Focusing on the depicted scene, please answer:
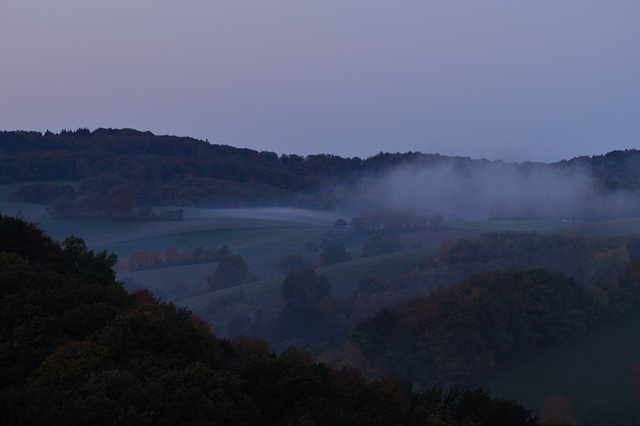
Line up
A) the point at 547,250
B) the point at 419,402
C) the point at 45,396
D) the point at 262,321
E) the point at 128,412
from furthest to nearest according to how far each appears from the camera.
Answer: the point at 547,250, the point at 262,321, the point at 419,402, the point at 45,396, the point at 128,412

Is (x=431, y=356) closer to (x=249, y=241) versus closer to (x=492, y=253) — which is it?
(x=492, y=253)

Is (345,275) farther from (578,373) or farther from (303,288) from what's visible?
(578,373)

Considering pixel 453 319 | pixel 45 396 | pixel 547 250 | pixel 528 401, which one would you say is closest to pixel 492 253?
pixel 547 250

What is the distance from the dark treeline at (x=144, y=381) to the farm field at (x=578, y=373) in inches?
1406

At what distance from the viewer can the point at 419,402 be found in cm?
1958

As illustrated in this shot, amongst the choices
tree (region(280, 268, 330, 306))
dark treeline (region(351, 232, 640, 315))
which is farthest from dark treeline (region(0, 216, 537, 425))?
tree (region(280, 268, 330, 306))

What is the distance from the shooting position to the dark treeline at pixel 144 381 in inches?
550

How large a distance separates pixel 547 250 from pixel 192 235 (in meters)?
82.5

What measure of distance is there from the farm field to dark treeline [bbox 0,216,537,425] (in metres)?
35.7

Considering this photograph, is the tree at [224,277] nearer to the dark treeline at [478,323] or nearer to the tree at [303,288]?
the tree at [303,288]

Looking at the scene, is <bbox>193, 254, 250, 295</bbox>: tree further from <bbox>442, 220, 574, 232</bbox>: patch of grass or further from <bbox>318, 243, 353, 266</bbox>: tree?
<bbox>442, 220, 574, 232</bbox>: patch of grass

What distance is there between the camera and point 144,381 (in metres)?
15.9

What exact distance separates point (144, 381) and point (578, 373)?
49182 mm

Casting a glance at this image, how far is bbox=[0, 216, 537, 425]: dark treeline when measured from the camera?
13969mm
